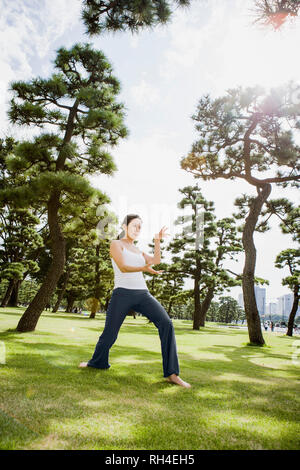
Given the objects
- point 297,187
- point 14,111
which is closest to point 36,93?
point 14,111

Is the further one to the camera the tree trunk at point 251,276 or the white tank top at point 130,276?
the tree trunk at point 251,276

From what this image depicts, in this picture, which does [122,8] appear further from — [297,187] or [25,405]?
[297,187]

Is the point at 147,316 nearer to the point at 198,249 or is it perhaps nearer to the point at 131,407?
the point at 131,407

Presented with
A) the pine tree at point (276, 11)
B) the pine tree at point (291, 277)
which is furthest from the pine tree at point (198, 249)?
the pine tree at point (276, 11)

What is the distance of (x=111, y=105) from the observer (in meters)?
8.35

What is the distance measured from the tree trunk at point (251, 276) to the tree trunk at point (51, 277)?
20.6 feet

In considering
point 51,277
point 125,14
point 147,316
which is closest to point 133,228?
point 147,316

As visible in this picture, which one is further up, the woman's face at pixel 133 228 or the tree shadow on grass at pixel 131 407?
the woman's face at pixel 133 228

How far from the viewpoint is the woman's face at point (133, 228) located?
3.21 metres

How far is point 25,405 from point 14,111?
775 cm

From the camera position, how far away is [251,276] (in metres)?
9.54

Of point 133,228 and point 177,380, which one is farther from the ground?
point 133,228

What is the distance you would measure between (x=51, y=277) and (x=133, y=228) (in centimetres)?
518

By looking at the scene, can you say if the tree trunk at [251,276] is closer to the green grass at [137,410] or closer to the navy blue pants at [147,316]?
the green grass at [137,410]
